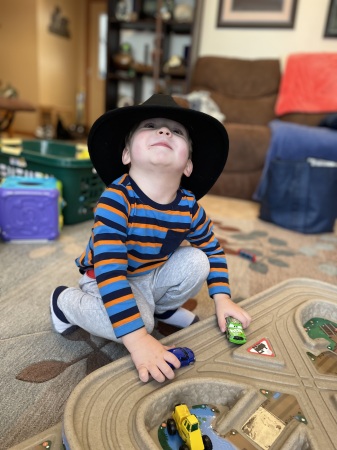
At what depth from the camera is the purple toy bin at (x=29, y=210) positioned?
45.6 inches

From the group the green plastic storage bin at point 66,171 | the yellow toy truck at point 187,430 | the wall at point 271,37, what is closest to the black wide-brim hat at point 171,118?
the yellow toy truck at point 187,430

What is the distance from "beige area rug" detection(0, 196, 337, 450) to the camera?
1.84 feet

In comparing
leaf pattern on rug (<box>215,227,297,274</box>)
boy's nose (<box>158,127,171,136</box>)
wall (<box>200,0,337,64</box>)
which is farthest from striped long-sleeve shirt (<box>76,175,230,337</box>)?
wall (<box>200,0,337,64</box>)

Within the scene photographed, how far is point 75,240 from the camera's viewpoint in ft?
4.09

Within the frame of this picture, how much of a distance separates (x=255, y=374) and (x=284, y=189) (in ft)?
3.98

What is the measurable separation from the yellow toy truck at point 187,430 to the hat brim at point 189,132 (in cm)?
42

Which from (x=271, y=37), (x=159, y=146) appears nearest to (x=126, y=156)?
(x=159, y=146)

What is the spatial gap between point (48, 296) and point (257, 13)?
2558 millimetres

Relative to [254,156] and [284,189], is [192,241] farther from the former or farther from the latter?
[254,156]

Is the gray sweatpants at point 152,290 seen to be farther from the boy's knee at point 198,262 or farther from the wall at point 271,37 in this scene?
the wall at point 271,37

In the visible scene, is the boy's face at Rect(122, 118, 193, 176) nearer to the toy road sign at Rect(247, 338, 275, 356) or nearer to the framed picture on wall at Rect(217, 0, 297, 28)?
the toy road sign at Rect(247, 338, 275, 356)

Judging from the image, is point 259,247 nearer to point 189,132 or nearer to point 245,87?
point 189,132

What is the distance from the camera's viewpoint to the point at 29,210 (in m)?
1.18

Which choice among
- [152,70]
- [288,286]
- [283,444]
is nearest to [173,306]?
[288,286]
